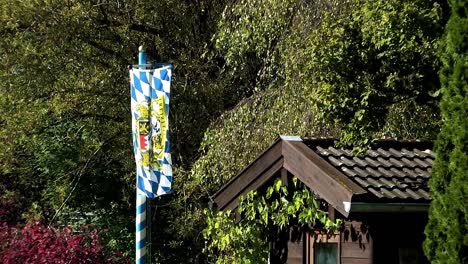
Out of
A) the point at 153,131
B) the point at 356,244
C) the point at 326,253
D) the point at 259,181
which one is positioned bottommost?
the point at 326,253

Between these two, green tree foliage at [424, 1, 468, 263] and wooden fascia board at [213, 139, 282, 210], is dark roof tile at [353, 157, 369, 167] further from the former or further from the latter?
green tree foliage at [424, 1, 468, 263]

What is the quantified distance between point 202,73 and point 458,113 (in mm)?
10677

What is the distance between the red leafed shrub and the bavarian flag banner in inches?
165

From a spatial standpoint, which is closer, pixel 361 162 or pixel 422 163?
pixel 361 162

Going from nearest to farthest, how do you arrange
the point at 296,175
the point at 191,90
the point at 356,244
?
the point at 356,244 < the point at 296,175 < the point at 191,90

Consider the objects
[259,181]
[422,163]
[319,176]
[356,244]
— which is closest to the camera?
[319,176]

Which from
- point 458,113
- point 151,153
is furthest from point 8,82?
point 458,113

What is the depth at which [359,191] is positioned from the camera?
10.0m

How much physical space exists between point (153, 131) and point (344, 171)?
251 centimetres

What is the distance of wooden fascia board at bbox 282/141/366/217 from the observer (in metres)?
10.1

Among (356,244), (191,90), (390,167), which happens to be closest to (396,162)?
(390,167)

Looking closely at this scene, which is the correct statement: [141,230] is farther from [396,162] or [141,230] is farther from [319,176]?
[396,162]

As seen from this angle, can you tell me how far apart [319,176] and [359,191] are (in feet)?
2.37

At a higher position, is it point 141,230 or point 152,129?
point 152,129
